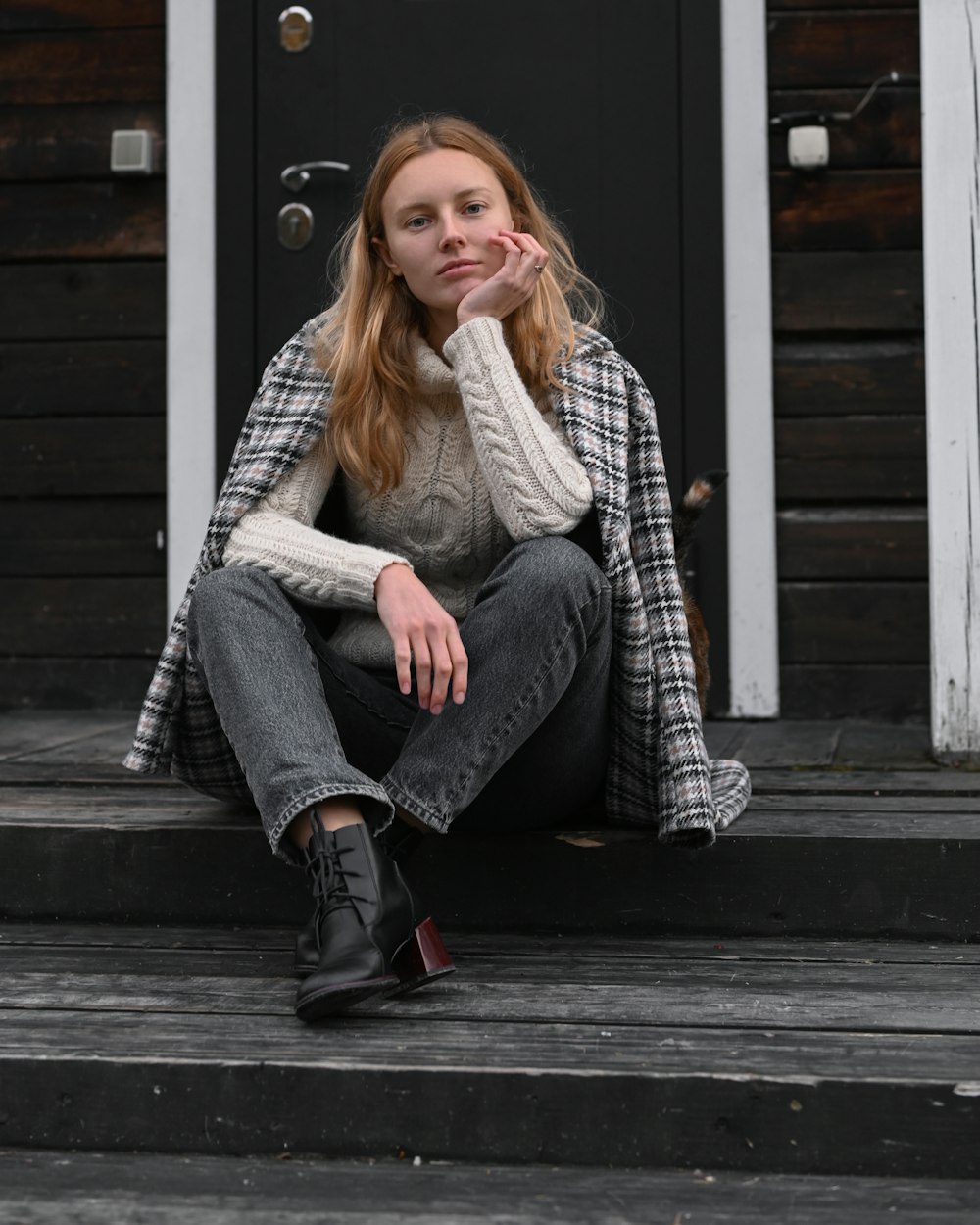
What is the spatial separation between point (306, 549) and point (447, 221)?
0.51 metres

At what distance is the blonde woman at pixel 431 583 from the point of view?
5.70ft

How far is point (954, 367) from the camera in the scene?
2559 millimetres

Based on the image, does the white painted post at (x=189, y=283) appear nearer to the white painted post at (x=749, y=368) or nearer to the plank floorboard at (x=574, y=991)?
the white painted post at (x=749, y=368)

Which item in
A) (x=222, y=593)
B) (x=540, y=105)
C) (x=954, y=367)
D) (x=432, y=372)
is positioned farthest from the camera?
(x=540, y=105)

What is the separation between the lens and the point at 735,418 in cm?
324

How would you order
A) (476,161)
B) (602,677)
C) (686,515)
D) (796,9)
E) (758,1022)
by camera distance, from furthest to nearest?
(796,9) < (686,515) < (476,161) < (602,677) < (758,1022)

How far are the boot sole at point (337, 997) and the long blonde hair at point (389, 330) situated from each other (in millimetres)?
723

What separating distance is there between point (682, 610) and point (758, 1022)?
592mm

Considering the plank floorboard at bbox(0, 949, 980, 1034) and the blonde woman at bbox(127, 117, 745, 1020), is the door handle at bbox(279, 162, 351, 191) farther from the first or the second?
the plank floorboard at bbox(0, 949, 980, 1034)

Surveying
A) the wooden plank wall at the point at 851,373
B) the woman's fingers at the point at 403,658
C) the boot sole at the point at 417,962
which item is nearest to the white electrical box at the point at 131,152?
the wooden plank wall at the point at 851,373

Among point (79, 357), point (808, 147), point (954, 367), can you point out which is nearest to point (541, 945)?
point (954, 367)

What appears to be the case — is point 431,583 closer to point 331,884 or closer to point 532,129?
point 331,884

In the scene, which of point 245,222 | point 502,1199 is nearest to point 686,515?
point 502,1199

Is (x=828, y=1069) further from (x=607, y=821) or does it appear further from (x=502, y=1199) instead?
(x=607, y=821)
